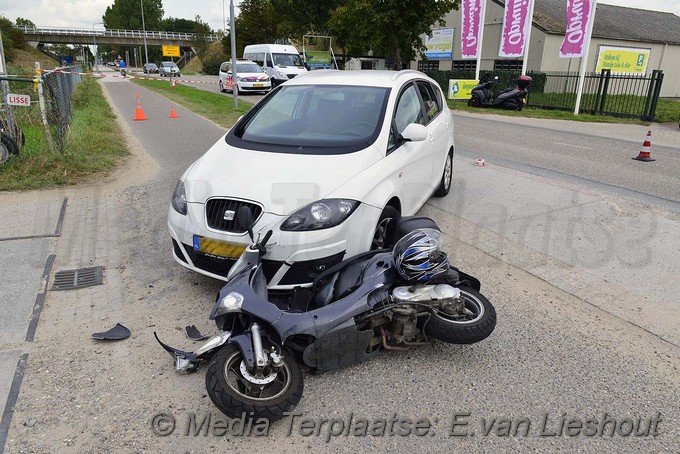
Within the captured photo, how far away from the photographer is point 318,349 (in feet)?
9.96

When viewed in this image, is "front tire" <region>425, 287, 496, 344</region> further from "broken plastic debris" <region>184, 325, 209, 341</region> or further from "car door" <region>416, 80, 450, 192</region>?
"car door" <region>416, 80, 450, 192</region>

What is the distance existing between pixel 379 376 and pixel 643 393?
5.33 ft

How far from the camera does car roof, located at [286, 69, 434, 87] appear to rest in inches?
210

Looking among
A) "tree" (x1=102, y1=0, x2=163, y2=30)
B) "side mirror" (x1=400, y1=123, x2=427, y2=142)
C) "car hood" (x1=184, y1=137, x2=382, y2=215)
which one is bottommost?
"car hood" (x1=184, y1=137, x2=382, y2=215)

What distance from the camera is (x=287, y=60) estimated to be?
96.1ft

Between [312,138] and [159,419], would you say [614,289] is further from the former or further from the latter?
[159,419]

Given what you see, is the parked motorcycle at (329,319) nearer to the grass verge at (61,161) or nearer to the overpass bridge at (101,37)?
the grass verge at (61,161)

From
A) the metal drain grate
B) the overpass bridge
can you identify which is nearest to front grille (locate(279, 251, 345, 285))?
the metal drain grate

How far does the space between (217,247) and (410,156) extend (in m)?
2.16

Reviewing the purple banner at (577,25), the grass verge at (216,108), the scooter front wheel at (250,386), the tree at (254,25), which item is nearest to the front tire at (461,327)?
the scooter front wheel at (250,386)

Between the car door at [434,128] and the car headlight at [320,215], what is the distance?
2195mm

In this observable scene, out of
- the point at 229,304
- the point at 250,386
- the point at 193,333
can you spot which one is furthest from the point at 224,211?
the point at 250,386

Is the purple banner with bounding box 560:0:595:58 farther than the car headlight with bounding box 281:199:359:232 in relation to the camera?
Yes

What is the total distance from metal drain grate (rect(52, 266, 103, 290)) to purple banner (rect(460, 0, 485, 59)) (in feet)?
76.1
